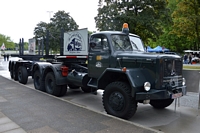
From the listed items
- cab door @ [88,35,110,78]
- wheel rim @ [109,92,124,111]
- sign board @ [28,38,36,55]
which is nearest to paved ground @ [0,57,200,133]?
wheel rim @ [109,92,124,111]

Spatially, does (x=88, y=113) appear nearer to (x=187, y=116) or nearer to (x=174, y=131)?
(x=174, y=131)

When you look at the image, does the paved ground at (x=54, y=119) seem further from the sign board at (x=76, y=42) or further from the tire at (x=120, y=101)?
the sign board at (x=76, y=42)

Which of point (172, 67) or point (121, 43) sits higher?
point (121, 43)

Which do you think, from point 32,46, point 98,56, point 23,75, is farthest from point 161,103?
point 32,46

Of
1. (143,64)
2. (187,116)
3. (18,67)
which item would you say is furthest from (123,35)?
(18,67)

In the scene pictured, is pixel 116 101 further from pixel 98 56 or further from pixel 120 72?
pixel 98 56

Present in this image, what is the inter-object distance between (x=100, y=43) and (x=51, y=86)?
3276mm

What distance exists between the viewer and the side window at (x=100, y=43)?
6.09m

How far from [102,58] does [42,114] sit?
2343 mm

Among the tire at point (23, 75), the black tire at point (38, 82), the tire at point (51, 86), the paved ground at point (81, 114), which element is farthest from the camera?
the tire at point (23, 75)

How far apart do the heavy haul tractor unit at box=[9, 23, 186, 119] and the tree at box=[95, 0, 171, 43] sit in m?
12.0

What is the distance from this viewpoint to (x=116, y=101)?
537 centimetres

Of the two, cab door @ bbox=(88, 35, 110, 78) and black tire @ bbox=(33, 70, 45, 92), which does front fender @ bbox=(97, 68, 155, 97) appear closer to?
cab door @ bbox=(88, 35, 110, 78)

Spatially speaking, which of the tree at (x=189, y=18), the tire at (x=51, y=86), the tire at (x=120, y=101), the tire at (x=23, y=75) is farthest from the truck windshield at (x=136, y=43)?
the tree at (x=189, y=18)
